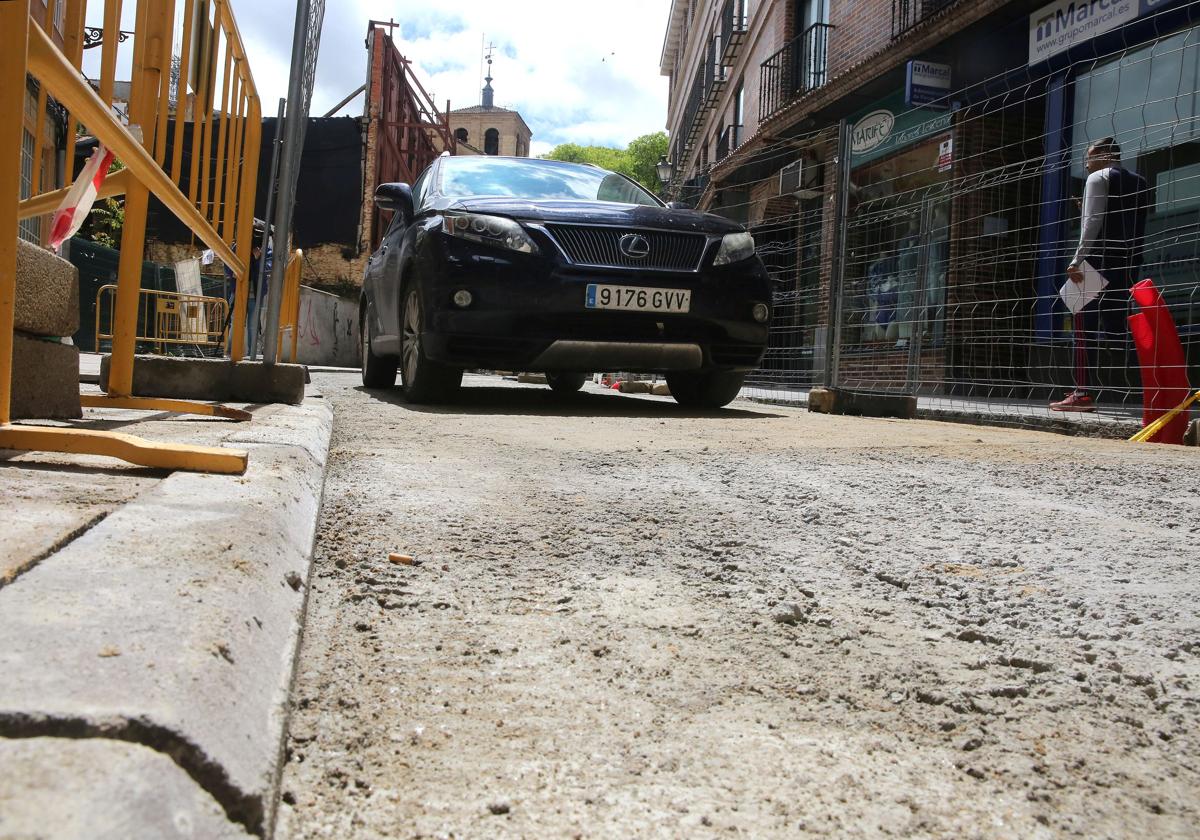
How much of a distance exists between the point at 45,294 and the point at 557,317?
2.76 meters

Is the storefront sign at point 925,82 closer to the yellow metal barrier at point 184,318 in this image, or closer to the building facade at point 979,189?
the building facade at point 979,189

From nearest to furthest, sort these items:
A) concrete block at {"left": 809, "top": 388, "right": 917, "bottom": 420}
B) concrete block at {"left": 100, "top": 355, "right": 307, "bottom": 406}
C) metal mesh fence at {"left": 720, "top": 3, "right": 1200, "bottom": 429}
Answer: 1. concrete block at {"left": 100, "top": 355, "right": 307, "bottom": 406}
2. metal mesh fence at {"left": 720, "top": 3, "right": 1200, "bottom": 429}
3. concrete block at {"left": 809, "top": 388, "right": 917, "bottom": 420}

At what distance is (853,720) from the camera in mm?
1229

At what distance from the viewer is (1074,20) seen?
8.87 meters

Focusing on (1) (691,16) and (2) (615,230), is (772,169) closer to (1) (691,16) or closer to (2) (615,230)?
(2) (615,230)

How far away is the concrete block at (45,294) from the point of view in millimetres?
2477

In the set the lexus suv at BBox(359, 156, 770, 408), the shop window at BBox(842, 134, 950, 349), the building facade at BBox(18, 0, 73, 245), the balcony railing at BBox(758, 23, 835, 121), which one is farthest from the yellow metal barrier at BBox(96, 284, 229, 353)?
the balcony railing at BBox(758, 23, 835, 121)

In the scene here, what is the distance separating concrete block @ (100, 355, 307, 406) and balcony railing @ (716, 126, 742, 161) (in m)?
18.3

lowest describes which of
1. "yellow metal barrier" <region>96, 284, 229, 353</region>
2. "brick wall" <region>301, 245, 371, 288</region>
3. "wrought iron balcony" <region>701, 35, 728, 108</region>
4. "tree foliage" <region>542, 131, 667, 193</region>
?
"yellow metal barrier" <region>96, 284, 229, 353</region>

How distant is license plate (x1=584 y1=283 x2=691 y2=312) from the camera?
5066 millimetres

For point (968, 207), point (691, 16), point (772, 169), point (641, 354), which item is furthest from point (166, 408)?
point (691, 16)

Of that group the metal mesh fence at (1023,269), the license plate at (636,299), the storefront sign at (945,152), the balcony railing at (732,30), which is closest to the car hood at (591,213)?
the license plate at (636,299)

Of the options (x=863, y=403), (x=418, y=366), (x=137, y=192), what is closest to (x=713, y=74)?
(x=863, y=403)

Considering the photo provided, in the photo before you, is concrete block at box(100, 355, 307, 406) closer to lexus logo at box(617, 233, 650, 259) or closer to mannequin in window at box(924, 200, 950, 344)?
lexus logo at box(617, 233, 650, 259)
